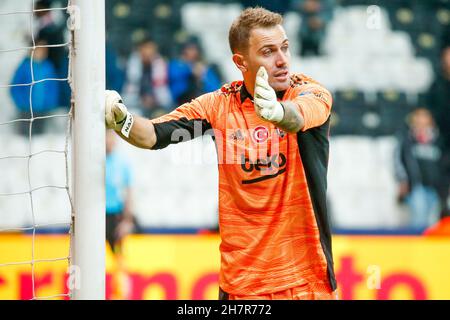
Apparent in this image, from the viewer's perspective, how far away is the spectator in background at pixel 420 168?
27.6ft

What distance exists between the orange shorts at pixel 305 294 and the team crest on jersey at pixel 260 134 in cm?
72

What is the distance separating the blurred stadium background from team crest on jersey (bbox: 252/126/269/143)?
3.69 meters

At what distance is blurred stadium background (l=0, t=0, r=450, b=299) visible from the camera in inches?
299

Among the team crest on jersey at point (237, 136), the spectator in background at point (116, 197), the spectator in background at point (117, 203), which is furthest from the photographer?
the spectator in background at point (116, 197)

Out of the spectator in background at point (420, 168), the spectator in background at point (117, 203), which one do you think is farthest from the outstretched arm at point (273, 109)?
the spectator in background at point (420, 168)

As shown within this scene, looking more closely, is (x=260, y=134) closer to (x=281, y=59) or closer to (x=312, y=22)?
(x=281, y=59)

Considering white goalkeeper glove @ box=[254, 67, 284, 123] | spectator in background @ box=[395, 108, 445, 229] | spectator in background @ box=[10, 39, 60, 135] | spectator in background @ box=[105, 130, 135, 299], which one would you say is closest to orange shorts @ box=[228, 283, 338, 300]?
white goalkeeper glove @ box=[254, 67, 284, 123]

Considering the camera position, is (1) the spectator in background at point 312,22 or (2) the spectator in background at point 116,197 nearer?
(2) the spectator in background at point 116,197

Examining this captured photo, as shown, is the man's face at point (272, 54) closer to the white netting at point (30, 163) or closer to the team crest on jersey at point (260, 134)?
the team crest on jersey at point (260, 134)

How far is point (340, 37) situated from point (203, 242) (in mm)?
3268

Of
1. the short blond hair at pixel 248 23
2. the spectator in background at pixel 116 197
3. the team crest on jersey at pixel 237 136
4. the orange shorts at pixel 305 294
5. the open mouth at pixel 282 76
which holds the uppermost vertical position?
the short blond hair at pixel 248 23

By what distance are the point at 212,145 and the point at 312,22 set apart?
7.48 ft
